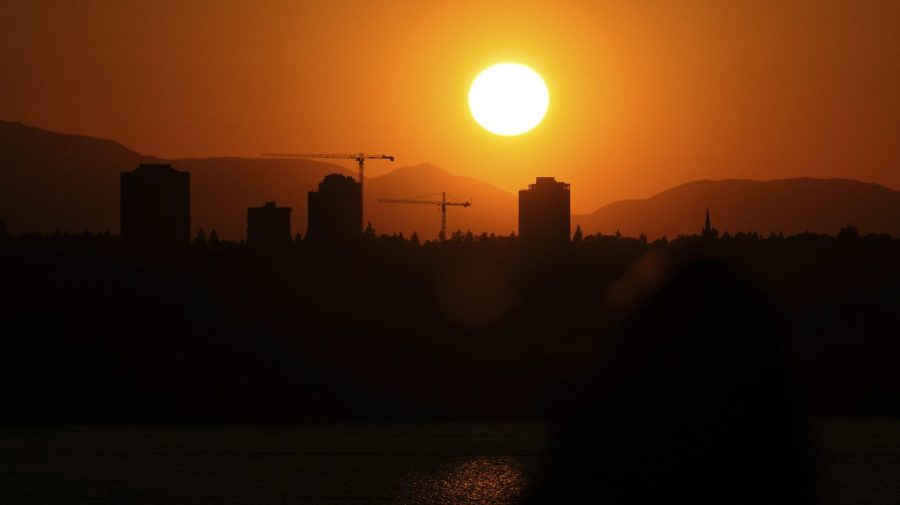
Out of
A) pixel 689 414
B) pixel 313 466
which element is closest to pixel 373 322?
pixel 689 414

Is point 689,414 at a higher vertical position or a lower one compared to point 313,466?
lower

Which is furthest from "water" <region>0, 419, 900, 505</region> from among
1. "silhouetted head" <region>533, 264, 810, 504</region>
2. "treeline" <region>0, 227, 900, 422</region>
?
"treeline" <region>0, 227, 900, 422</region>

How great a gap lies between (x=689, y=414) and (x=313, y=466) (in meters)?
22.4

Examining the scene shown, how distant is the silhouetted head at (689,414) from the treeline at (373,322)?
243 cm

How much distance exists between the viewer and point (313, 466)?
3753 centimetres

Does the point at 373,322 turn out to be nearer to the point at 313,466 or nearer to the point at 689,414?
the point at 689,414

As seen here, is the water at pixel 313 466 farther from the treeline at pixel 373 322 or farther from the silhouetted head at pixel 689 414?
the treeline at pixel 373 322

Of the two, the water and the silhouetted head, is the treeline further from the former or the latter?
the water

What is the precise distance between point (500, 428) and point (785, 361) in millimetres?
41647

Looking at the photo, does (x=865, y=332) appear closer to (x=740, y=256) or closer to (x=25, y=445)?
(x=740, y=256)

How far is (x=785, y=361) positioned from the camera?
8869 centimetres

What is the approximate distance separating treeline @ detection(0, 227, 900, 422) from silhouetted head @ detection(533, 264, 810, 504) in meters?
2.43

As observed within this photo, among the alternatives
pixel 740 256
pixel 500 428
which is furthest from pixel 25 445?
pixel 740 256

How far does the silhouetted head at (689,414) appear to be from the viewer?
107 feet
